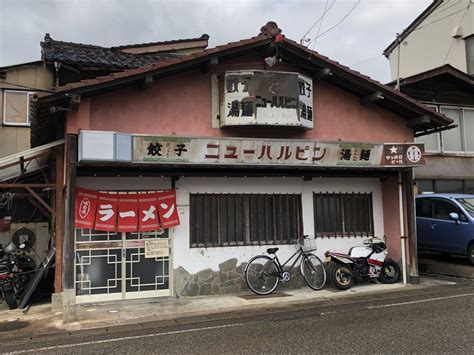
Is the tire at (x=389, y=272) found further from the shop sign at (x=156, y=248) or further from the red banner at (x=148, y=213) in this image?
the red banner at (x=148, y=213)

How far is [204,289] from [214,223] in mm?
1621

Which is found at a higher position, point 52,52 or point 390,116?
point 52,52

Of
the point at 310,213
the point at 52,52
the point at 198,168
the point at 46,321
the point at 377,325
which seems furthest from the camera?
the point at 52,52

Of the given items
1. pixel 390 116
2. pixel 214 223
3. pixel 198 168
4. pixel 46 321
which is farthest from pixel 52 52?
pixel 390 116

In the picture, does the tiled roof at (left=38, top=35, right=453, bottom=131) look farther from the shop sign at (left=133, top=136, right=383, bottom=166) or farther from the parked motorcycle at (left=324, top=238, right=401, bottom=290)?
the parked motorcycle at (left=324, top=238, right=401, bottom=290)

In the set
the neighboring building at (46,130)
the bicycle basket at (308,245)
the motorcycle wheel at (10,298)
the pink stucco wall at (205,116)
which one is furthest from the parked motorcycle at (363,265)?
the motorcycle wheel at (10,298)

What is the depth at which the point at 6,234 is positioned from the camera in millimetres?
13539

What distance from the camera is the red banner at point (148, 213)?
10.4 metres

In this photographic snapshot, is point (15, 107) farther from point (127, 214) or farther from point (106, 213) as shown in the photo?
point (127, 214)

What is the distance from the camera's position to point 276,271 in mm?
11180

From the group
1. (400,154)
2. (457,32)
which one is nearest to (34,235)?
(400,154)

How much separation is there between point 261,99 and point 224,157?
165 cm

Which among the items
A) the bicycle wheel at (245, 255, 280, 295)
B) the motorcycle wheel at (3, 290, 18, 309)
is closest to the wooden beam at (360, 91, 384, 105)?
the bicycle wheel at (245, 255, 280, 295)

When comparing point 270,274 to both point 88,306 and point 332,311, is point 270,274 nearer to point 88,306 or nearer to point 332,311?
point 332,311
